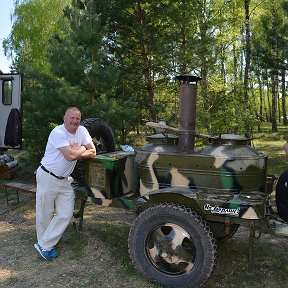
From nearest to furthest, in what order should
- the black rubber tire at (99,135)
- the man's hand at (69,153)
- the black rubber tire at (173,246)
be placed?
the black rubber tire at (173,246) < the man's hand at (69,153) < the black rubber tire at (99,135)

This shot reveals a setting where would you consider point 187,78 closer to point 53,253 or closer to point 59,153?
point 59,153

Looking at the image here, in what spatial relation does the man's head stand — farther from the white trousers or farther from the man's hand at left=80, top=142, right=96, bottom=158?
the white trousers

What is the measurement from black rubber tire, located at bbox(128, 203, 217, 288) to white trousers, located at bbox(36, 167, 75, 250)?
3.54 ft

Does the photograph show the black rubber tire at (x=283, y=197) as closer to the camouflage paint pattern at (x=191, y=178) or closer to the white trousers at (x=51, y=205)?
the camouflage paint pattern at (x=191, y=178)

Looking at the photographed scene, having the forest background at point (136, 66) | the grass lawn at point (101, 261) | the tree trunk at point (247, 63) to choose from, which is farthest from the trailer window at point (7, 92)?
the tree trunk at point (247, 63)

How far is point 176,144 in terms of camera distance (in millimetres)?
4551

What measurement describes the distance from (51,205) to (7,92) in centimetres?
509

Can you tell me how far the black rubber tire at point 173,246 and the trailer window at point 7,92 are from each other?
19.8 ft

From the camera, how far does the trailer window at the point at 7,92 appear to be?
8977mm

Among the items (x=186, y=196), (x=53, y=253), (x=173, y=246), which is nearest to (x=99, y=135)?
(x=53, y=253)

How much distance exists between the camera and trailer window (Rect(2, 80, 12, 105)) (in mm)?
8977

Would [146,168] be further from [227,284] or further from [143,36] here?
[143,36]

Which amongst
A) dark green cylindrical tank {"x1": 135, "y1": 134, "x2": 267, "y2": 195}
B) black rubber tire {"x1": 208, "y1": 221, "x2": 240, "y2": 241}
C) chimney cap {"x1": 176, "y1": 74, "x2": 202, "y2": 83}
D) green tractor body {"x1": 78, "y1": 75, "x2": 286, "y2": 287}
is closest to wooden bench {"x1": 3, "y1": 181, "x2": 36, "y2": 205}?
green tractor body {"x1": 78, "y1": 75, "x2": 286, "y2": 287}

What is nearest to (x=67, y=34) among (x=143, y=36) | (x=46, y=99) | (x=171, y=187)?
(x=46, y=99)
